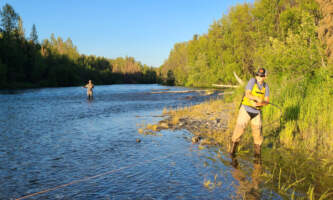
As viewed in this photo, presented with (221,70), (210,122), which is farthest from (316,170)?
(221,70)

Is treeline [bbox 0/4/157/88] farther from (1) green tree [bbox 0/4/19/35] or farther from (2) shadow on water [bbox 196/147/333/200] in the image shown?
(2) shadow on water [bbox 196/147/333/200]

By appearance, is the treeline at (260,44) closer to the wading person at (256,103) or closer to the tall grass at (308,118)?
the tall grass at (308,118)

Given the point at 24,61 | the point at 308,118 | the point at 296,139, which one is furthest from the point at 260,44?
the point at 24,61

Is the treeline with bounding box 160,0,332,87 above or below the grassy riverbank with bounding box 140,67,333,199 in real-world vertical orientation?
above

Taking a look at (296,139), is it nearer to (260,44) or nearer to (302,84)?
(302,84)

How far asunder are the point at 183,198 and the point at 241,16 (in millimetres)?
61226

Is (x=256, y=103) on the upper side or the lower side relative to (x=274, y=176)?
upper

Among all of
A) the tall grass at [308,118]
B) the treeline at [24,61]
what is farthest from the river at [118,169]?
the treeline at [24,61]

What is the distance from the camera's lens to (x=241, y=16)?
60.5 metres

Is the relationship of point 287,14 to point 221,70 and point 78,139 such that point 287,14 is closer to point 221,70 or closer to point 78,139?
point 221,70

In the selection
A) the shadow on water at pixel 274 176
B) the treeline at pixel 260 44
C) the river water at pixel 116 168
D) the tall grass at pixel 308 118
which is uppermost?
the treeline at pixel 260 44

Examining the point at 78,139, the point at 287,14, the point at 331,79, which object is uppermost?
the point at 287,14

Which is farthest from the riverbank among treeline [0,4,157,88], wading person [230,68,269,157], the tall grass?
treeline [0,4,157,88]

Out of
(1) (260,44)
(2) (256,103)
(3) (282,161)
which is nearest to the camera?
(2) (256,103)
